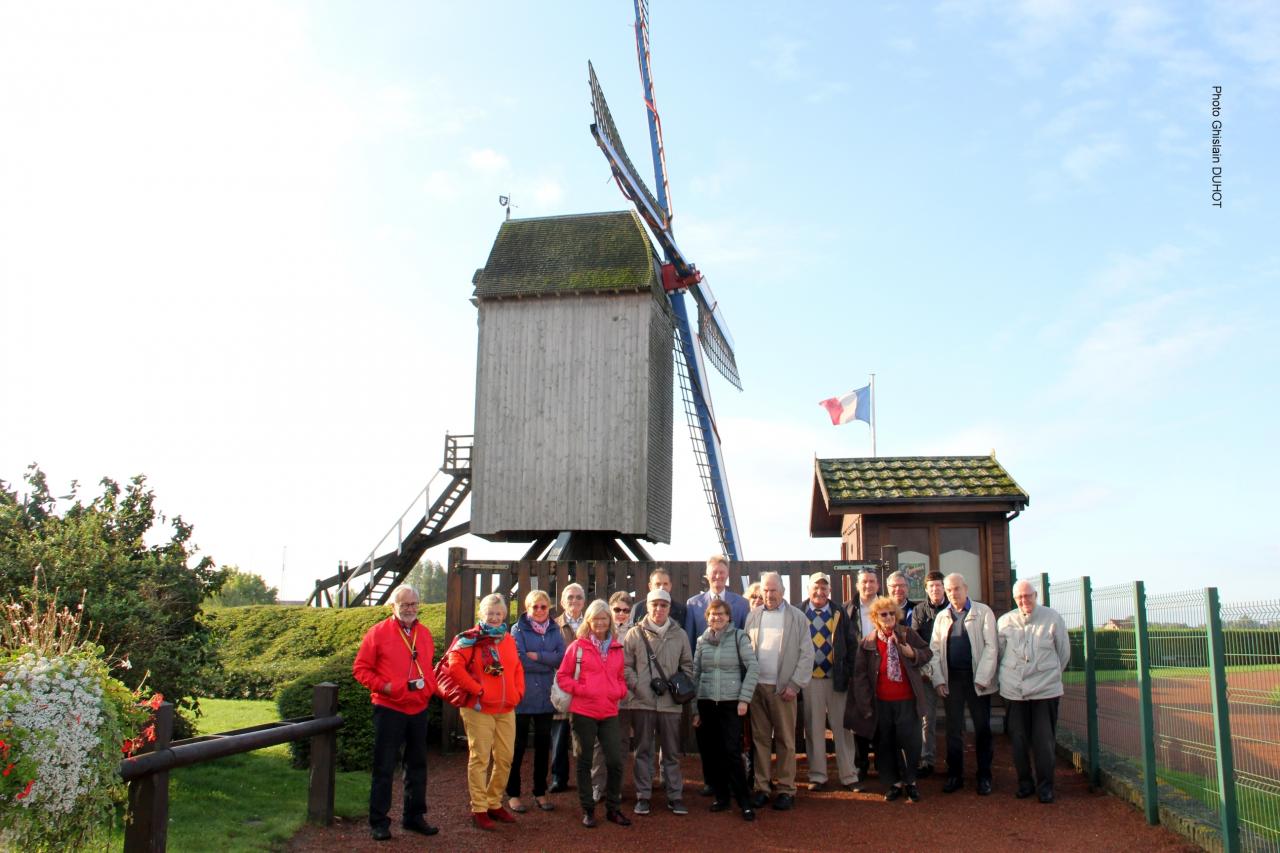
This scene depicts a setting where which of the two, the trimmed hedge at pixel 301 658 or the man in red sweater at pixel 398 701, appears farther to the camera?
the trimmed hedge at pixel 301 658

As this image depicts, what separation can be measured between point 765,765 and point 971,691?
6.62ft

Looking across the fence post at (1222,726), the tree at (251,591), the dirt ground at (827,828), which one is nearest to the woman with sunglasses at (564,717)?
the dirt ground at (827,828)

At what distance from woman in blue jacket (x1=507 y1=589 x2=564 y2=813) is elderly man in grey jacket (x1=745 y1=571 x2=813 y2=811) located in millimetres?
1642

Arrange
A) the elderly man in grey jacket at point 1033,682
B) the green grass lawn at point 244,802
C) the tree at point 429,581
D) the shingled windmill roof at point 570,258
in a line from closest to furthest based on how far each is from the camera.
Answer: the green grass lawn at point 244,802
the elderly man in grey jacket at point 1033,682
the shingled windmill roof at point 570,258
the tree at point 429,581

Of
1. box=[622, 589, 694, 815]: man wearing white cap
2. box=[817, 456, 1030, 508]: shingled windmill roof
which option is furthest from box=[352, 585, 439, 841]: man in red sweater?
box=[817, 456, 1030, 508]: shingled windmill roof

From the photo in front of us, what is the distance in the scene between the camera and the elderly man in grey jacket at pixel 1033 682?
823cm

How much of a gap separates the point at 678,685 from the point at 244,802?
12.0 ft

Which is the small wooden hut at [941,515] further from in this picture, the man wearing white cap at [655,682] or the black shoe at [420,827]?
the black shoe at [420,827]

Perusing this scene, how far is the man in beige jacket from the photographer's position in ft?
27.9

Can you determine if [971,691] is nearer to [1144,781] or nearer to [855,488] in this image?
[1144,781]

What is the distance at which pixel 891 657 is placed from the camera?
27.7 feet

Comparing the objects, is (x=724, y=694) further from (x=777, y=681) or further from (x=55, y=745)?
(x=55, y=745)

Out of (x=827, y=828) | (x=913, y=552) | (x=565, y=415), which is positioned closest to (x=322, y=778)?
(x=827, y=828)

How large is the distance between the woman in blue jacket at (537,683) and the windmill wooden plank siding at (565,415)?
10376mm
